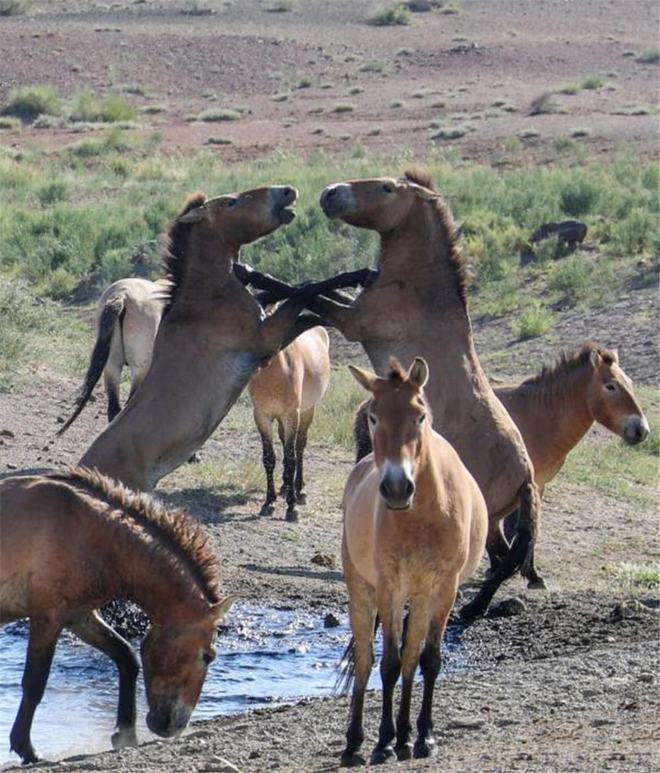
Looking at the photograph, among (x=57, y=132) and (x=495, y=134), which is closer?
(x=495, y=134)

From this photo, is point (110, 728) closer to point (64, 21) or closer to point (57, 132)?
point (57, 132)

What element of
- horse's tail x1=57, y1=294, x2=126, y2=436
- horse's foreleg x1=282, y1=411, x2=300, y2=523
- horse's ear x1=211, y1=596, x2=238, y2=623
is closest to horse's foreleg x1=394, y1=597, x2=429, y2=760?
horse's ear x1=211, y1=596, x2=238, y2=623

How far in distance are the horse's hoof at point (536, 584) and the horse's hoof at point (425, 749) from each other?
177 inches

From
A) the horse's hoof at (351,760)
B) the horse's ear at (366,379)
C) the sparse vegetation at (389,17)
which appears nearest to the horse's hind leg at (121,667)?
the horse's hoof at (351,760)

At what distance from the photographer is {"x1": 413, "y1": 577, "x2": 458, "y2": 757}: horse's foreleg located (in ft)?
24.8

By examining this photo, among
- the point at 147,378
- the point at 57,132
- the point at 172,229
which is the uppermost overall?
the point at 172,229

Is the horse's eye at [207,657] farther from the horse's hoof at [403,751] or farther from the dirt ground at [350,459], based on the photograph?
the horse's hoof at [403,751]

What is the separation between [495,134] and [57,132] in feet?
41.1

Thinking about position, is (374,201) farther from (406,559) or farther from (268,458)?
(406,559)

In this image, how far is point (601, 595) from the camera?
458 inches

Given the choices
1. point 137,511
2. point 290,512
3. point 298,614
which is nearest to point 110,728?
point 137,511

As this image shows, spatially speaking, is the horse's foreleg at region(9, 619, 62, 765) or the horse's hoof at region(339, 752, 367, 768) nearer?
the horse's hoof at region(339, 752, 367, 768)

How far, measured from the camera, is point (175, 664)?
7898 mm

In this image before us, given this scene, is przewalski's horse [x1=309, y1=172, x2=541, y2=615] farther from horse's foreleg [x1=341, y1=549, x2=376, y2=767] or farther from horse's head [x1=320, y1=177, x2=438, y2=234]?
horse's foreleg [x1=341, y1=549, x2=376, y2=767]
